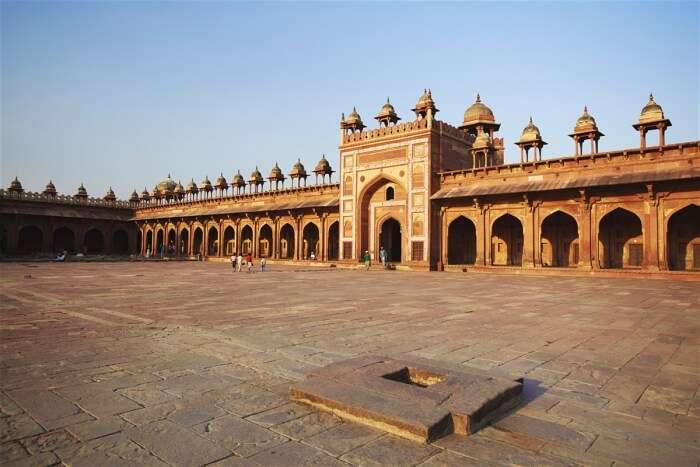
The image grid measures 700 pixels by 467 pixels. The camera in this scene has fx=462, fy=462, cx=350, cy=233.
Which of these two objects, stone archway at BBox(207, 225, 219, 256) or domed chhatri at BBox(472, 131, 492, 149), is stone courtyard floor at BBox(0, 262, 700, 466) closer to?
domed chhatri at BBox(472, 131, 492, 149)

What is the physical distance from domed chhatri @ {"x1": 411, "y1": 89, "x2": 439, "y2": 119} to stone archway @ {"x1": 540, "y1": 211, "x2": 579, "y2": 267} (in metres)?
9.45

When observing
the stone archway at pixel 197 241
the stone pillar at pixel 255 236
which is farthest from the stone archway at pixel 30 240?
the stone pillar at pixel 255 236

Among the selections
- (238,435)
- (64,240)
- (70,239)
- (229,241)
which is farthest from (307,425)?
(64,240)

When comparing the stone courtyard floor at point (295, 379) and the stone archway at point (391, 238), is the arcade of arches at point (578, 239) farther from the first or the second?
the stone courtyard floor at point (295, 379)

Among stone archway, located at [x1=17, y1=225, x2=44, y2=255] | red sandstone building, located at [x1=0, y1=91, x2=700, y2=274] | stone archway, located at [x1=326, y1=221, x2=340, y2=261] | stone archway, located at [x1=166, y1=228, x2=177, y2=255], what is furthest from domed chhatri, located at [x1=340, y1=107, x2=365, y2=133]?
stone archway, located at [x1=17, y1=225, x2=44, y2=255]

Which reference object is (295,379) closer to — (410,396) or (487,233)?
(410,396)

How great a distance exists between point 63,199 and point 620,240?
1984 inches

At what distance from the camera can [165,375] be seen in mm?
4156

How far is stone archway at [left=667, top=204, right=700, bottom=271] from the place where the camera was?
2170 centimetres

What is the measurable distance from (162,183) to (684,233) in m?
55.2

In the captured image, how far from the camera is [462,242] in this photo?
94.6ft

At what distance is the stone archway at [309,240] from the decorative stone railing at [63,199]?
2698 centimetres

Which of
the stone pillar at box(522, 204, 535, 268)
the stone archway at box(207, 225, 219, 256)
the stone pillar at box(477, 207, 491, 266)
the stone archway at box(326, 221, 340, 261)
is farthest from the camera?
the stone archway at box(207, 225, 219, 256)

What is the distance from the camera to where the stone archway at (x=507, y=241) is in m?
26.9
